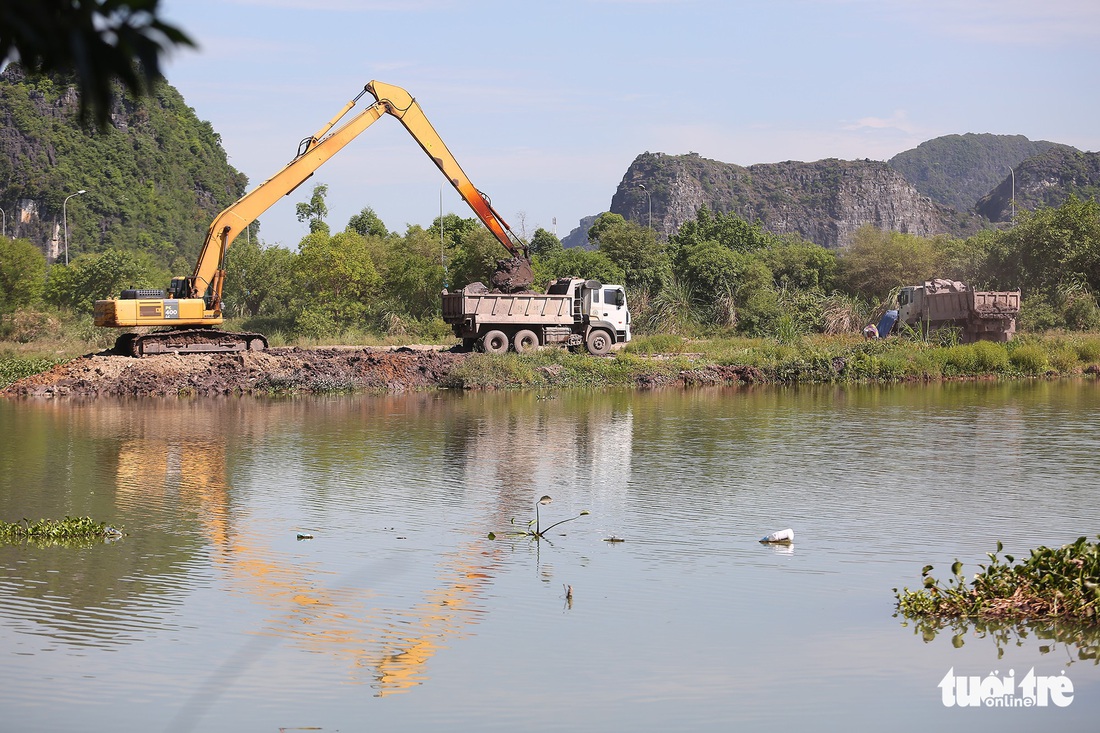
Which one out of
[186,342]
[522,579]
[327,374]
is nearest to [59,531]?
[522,579]

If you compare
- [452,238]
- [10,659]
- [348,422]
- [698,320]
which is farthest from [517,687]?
[452,238]

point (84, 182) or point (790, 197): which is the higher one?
point (790, 197)

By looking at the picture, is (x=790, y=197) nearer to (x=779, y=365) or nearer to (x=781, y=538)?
(x=779, y=365)

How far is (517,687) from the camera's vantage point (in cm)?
880

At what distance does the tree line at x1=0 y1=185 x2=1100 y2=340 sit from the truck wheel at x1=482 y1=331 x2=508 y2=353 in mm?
13645

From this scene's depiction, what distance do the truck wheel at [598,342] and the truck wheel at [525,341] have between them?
1.92 metres

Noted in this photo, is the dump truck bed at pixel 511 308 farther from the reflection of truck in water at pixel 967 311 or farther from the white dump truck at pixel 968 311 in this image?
the white dump truck at pixel 968 311

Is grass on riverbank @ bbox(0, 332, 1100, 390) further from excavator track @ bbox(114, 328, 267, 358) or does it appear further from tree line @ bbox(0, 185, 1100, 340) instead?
tree line @ bbox(0, 185, 1100, 340)

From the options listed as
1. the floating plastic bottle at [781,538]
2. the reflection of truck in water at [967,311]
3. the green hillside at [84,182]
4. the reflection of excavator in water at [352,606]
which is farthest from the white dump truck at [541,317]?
the green hillside at [84,182]

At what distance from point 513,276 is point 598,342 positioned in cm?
360

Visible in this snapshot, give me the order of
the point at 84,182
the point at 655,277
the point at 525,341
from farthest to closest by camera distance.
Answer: the point at 84,182 < the point at 655,277 < the point at 525,341

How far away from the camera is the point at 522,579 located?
11.9 meters

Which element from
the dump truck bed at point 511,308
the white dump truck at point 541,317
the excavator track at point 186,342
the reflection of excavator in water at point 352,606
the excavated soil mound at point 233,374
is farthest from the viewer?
the white dump truck at point 541,317

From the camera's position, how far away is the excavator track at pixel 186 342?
36281 mm
